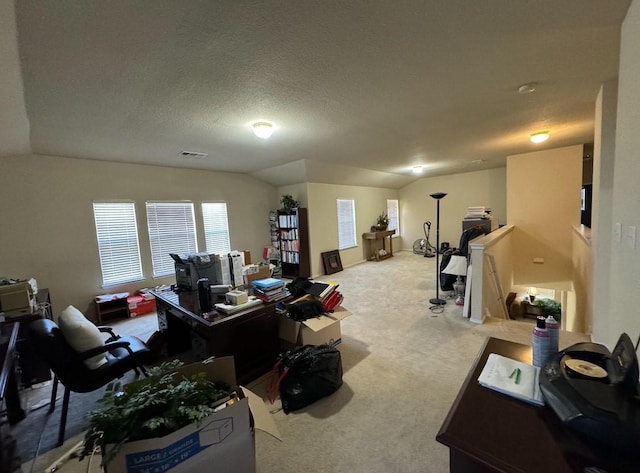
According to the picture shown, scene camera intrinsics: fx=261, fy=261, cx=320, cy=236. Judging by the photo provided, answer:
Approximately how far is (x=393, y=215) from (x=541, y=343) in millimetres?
7793

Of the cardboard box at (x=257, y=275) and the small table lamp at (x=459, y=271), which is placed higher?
the cardboard box at (x=257, y=275)

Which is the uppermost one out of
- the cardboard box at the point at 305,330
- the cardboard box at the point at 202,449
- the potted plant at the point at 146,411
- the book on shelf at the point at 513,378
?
the book on shelf at the point at 513,378

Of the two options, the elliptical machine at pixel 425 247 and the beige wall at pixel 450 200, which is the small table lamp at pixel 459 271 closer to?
the elliptical machine at pixel 425 247

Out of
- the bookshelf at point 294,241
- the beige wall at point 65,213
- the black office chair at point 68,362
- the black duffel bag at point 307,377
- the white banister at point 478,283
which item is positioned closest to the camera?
the black office chair at point 68,362

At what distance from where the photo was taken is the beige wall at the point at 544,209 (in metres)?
4.75

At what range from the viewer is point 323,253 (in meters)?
6.04

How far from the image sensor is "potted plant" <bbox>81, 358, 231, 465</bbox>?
921mm

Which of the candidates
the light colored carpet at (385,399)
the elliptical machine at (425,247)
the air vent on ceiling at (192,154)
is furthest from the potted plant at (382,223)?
the air vent on ceiling at (192,154)

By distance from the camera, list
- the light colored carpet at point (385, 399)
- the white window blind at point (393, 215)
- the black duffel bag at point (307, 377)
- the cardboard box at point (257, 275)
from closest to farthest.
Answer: the light colored carpet at point (385, 399)
the black duffel bag at point (307, 377)
the cardboard box at point (257, 275)
the white window blind at point (393, 215)

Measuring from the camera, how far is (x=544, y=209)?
4.94m

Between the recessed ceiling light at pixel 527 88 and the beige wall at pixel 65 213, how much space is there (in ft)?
16.4

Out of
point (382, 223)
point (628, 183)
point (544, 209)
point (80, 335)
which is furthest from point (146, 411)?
point (382, 223)

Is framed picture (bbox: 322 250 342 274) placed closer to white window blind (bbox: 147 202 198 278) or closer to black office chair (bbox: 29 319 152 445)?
white window blind (bbox: 147 202 198 278)

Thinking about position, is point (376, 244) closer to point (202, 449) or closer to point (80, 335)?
point (80, 335)
